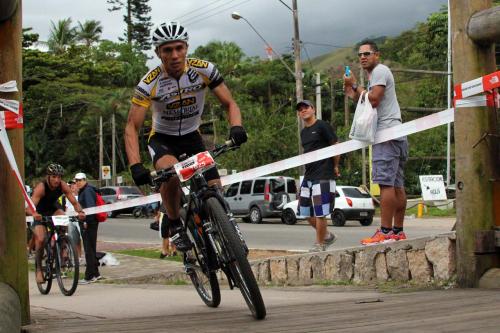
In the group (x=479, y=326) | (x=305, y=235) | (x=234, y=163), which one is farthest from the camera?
(x=234, y=163)

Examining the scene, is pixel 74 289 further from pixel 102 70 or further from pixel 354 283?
pixel 102 70

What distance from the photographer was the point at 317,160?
8.44 metres

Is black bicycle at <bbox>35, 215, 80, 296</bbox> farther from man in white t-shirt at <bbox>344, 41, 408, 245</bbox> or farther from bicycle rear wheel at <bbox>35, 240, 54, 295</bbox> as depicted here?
man in white t-shirt at <bbox>344, 41, 408, 245</bbox>

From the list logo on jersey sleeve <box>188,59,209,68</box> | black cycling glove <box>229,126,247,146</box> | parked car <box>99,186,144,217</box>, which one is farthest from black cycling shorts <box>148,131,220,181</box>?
parked car <box>99,186,144,217</box>

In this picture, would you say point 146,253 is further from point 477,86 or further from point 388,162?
point 477,86

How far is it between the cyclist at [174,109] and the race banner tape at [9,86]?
981mm

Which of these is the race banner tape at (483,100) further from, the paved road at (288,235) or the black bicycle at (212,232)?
the paved road at (288,235)

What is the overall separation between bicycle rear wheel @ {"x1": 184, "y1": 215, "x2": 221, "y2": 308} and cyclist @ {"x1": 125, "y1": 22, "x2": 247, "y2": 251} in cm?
21

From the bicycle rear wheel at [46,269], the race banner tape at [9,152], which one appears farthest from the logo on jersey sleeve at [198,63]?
the bicycle rear wheel at [46,269]

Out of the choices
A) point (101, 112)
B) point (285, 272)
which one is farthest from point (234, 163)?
point (285, 272)

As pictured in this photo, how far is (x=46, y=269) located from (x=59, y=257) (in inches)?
13.3

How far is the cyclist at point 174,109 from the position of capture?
5633 millimetres

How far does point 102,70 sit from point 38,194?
183 feet

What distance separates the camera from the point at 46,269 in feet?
33.4
